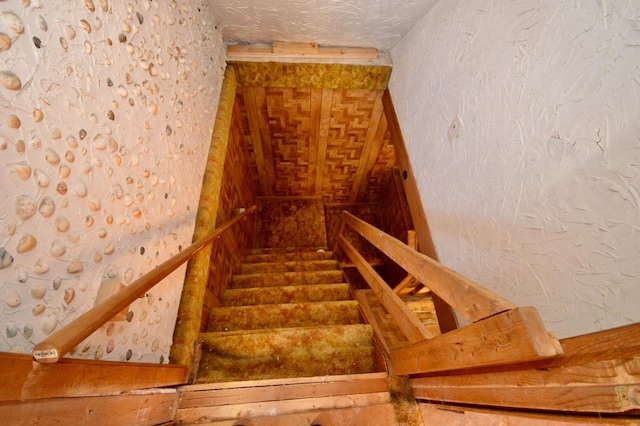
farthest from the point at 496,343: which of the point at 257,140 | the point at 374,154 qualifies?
the point at 374,154

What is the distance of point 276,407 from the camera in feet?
4.28

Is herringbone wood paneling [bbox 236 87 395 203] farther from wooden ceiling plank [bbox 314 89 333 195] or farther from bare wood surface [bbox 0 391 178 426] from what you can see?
bare wood surface [bbox 0 391 178 426]

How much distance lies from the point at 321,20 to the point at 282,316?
2332mm

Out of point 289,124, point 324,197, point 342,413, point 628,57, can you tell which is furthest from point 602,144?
point 324,197

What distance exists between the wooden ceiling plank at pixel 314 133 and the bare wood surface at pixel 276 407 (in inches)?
107

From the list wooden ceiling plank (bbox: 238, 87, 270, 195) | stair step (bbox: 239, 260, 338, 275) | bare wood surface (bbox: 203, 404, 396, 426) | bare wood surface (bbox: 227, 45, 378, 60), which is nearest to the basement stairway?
bare wood surface (bbox: 203, 404, 396, 426)

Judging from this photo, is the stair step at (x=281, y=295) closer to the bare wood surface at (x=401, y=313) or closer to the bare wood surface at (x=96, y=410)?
the bare wood surface at (x=401, y=313)

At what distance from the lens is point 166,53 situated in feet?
4.51

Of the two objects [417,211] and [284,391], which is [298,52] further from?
[284,391]

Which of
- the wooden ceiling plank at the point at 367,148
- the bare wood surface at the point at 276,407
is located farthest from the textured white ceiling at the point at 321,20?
the bare wood surface at the point at 276,407

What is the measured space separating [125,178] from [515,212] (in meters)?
1.53

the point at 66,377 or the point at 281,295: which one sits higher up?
the point at 281,295

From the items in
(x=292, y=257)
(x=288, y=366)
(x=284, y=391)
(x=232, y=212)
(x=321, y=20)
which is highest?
(x=321, y=20)

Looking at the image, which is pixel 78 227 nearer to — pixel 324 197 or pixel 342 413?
pixel 342 413
